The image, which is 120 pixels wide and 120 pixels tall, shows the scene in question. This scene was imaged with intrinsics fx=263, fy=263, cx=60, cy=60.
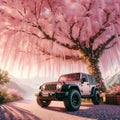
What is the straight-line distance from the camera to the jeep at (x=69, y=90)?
12.8 metres

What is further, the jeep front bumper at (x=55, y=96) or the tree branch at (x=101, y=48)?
the tree branch at (x=101, y=48)

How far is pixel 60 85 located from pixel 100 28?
767 cm

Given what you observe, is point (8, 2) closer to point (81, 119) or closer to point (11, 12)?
point (11, 12)

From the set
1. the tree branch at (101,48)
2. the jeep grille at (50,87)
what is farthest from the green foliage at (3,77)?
the jeep grille at (50,87)

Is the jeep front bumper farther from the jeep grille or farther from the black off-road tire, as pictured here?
the black off-road tire

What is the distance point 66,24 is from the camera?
57.9 feet

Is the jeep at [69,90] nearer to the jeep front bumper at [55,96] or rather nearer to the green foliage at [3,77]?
the jeep front bumper at [55,96]

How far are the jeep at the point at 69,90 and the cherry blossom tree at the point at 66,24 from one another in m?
3.65

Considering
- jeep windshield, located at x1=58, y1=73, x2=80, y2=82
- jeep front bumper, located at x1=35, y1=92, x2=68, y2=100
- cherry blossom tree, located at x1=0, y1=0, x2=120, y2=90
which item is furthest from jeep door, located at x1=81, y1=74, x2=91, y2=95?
cherry blossom tree, located at x1=0, y1=0, x2=120, y2=90

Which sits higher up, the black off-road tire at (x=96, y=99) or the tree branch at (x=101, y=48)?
the tree branch at (x=101, y=48)

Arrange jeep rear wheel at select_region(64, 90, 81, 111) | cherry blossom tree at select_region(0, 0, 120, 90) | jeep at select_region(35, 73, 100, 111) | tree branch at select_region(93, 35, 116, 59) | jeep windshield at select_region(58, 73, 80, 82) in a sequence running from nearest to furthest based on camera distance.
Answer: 1. jeep rear wheel at select_region(64, 90, 81, 111)
2. jeep at select_region(35, 73, 100, 111)
3. jeep windshield at select_region(58, 73, 80, 82)
4. cherry blossom tree at select_region(0, 0, 120, 90)
5. tree branch at select_region(93, 35, 116, 59)

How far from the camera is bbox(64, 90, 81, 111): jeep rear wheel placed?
41.5ft

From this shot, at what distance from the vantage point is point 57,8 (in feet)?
56.4

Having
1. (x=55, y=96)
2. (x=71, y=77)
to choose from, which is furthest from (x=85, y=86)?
(x=55, y=96)
